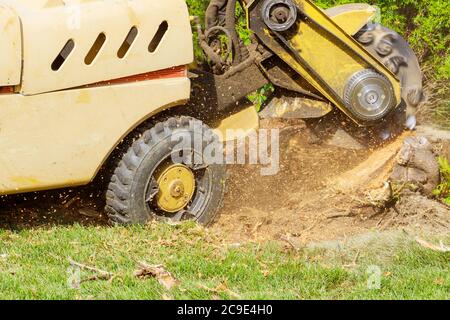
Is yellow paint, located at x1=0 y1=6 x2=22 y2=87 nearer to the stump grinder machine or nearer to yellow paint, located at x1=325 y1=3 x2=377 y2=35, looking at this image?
the stump grinder machine

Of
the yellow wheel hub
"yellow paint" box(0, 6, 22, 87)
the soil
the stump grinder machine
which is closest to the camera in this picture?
"yellow paint" box(0, 6, 22, 87)

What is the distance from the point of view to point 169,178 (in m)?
6.84

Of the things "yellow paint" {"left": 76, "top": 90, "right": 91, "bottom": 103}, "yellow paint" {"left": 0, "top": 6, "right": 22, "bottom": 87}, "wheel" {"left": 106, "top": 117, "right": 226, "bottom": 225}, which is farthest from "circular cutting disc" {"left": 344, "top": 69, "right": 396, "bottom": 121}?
"yellow paint" {"left": 0, "top": 6, "right": 22, "bottom": 87}

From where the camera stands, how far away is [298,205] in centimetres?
744

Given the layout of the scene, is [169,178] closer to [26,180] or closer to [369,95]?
[26,180]

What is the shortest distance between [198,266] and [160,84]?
4.38 feet

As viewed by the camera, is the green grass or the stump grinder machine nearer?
the green grass

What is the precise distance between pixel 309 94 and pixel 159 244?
186cm

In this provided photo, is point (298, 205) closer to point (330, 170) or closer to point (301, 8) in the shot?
point (330, 170)

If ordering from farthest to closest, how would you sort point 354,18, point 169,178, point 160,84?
point 354,18 → point 169,178 → point 160,84

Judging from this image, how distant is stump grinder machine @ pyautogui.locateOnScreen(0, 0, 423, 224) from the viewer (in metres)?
6.10

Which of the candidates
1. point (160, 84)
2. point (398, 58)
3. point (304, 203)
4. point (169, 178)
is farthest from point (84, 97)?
point (398, 58)

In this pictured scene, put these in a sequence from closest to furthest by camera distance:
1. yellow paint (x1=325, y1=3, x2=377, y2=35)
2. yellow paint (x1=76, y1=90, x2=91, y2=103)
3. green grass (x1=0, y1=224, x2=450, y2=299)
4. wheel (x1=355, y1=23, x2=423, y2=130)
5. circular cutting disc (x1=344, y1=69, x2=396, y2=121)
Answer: green grass (x1=0, y1=224, x2=450, y2=299)
yellow paint (x1=76, y1=90, x2=91, y2=103)
circular cutting disc (x1=344, y1=69, x2=396, y2=121)
yellow paint (x1=325, y1=3, x2=377, y2=35)
wheel (x1=355, y1=23, x2=423, y2=130)

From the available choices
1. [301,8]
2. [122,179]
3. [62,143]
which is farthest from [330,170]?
[62,143]
